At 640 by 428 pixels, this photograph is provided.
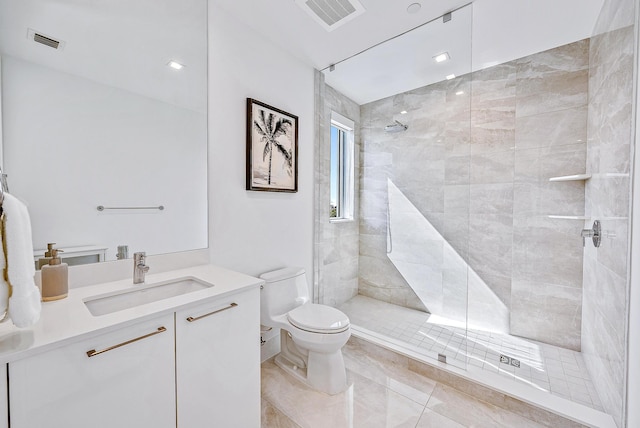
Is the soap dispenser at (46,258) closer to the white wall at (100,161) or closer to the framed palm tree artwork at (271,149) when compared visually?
the white wall at (100,161)

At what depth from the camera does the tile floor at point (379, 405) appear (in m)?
1.45

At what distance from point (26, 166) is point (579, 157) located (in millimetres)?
3285

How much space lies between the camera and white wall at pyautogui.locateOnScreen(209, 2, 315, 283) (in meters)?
1.66

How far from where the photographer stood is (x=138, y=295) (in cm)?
121

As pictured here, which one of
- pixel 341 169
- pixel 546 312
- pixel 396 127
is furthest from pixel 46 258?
pixel 546 312

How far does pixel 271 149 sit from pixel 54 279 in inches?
54.0

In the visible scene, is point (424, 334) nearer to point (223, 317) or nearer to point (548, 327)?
point (548, 327)

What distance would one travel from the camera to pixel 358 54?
221cm

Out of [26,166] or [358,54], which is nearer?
[26,166]

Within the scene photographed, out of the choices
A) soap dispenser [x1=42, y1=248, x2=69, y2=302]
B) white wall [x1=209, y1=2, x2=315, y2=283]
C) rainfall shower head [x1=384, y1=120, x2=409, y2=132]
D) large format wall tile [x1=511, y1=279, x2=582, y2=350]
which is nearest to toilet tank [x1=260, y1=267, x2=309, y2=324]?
white wall [x1=209, y1=2, x2=315, y2=283]

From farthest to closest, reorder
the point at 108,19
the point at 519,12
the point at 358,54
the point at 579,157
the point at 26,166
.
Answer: the point at 358,54 → the point at 579,157 → the point at 519,12 → the point at 108,19 → the point at 26,166

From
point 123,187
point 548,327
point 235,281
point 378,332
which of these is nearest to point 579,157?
point 548,327

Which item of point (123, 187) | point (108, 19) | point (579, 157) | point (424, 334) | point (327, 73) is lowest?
point (424, 334)

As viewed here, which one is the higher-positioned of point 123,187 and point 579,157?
point 579,157
